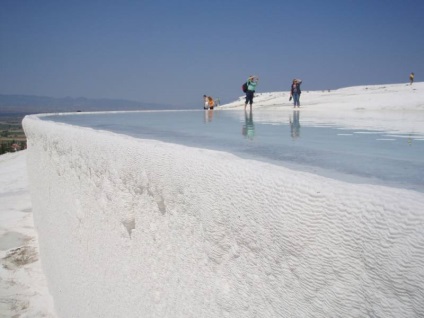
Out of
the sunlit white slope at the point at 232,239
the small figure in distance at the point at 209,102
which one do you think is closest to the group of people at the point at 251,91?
the small figure in distance at the point at 209,102

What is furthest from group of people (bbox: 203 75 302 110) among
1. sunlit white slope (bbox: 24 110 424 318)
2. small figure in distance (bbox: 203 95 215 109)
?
sunlit white slope (bbox: 24 110 424 318)

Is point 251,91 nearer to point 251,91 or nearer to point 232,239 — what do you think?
point 251,91

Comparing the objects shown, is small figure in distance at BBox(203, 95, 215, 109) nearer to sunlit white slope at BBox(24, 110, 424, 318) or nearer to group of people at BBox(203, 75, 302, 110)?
group of people at BBox(203, 75, 302, 110)

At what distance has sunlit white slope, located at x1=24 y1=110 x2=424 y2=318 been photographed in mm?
975

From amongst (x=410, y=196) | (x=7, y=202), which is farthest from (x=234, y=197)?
(x=7, y=202)

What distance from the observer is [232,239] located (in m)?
1.53

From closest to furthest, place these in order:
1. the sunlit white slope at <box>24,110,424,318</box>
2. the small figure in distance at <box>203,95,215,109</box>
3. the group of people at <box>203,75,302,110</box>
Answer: the sunlit white slope at <box>24,110,424,318</box> → the group of people at <box>203,75,302,110</box> → the small figure in distance at <box>203,95,215,109</box>

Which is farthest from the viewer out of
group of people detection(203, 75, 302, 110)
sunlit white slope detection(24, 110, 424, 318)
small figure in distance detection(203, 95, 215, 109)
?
small figure in distance detection(203, 95, 215, 109)

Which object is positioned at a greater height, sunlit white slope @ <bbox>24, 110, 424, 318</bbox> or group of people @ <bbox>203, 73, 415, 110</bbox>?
group of people @ <bbox>203, 73, 415, 110</bbox>

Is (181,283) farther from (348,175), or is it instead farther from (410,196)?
(410,196)

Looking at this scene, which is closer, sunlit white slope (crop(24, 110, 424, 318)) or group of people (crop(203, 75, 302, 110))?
sunlit white slope (crop(24, 110, 424, 318))

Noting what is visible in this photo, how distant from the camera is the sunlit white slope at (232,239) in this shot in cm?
98

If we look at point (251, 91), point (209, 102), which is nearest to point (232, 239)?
point (251, 91)

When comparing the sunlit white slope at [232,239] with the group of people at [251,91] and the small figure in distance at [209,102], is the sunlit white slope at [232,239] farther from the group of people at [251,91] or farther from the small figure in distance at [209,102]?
the small figure in distance at [209,102]
